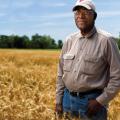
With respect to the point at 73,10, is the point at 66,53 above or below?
below

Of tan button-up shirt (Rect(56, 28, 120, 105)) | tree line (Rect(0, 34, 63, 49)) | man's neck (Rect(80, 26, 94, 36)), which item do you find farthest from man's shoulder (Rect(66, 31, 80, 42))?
tree line (Rect(0, 34, 63, 49))

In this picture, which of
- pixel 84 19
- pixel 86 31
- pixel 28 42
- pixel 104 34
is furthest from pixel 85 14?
pixel 28 42

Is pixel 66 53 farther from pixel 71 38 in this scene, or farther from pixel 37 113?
pixel 37 113

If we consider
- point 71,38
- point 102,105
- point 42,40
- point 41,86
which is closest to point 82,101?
point 102,105

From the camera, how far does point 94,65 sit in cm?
525

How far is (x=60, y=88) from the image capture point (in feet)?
18.6

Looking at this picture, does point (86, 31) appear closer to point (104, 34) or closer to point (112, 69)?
point (104, 34)

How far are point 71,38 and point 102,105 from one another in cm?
76

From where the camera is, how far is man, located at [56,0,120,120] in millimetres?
5188

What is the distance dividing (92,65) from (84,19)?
44cm

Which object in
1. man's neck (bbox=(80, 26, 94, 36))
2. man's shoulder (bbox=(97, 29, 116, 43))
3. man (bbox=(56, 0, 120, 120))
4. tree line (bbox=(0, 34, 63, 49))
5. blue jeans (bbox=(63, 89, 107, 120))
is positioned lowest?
tree line (bbox=(0, 34, 63, 49))

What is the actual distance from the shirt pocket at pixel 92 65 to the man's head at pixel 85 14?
11.4 inches

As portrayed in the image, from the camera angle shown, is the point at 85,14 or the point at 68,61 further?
the point at 68,61

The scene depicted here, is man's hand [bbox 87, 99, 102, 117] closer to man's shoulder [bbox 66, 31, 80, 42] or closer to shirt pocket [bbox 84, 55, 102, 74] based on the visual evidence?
shirt pocket [bbox 84, 55, 102, 74]
